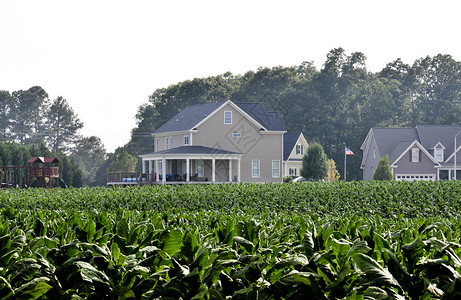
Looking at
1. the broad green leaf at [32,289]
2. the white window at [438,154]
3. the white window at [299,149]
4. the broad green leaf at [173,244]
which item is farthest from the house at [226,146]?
the broad green leaf at [32,289]

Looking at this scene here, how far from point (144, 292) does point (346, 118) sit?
214 ft

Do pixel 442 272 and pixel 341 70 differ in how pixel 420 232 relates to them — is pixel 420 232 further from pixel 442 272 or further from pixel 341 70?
pixel 341 70

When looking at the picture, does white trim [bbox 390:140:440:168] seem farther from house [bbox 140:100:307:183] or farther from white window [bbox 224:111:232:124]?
white window [bbox 224:111:232:124]

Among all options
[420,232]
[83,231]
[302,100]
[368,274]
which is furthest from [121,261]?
[302,100]

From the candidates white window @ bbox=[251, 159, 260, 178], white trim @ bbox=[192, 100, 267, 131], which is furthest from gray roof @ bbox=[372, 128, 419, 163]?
white trim @ bbox=[192, 100, 267, 131]

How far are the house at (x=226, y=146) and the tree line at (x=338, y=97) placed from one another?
66.2ft

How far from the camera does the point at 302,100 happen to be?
66562 mm

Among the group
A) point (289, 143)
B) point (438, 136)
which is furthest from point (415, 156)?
point (289, 143)

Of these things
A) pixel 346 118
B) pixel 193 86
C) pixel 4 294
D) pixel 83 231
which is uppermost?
pixel 193 86

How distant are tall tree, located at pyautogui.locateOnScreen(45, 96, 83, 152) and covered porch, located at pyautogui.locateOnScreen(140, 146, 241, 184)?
4586cm

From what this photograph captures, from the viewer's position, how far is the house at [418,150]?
5043 centimetres

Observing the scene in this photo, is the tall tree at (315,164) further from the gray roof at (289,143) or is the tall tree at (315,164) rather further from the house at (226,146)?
the gray roof at (289,143)

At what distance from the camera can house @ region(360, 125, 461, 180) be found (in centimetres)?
5043

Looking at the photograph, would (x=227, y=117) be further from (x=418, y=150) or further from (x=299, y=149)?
(x=418, y=150)
